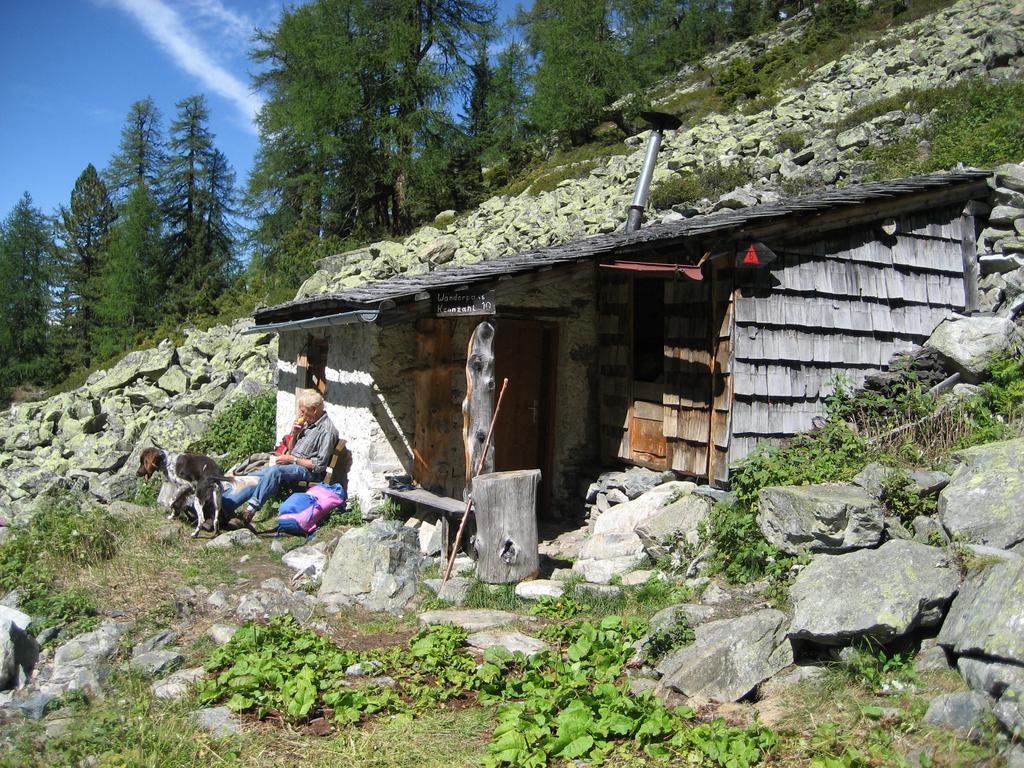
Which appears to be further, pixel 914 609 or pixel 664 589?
pixel 664 589

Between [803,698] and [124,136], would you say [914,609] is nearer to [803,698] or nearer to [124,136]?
[803,698]

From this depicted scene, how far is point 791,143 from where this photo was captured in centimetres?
1565

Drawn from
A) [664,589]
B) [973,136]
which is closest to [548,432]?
[664,589]

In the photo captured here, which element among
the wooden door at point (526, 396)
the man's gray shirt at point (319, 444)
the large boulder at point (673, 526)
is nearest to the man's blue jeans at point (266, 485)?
the man's gray shirt at point (319, 444)

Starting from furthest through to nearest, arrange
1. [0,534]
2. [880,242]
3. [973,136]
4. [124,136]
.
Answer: [124,136]
[973,136]
[880,242]
[0,534]

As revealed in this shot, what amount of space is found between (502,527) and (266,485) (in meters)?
3.65

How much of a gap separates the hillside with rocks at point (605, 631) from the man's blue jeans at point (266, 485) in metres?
0.71

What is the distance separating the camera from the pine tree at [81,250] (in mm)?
34094

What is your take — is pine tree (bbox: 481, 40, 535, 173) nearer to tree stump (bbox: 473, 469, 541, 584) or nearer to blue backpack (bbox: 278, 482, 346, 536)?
blue backpack (bbox: 278, 482, 346, 536)

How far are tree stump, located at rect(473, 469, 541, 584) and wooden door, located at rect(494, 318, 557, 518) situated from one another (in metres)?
2.37

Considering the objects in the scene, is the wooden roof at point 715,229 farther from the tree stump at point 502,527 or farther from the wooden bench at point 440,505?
the wooden bench at point 440,505

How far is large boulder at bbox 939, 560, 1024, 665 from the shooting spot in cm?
357

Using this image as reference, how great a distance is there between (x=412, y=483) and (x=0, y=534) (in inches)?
171

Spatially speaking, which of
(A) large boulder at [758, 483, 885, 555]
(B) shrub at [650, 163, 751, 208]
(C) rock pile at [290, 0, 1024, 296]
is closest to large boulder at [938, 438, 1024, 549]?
(A) large boulder at [758, 483, 885, 555]
